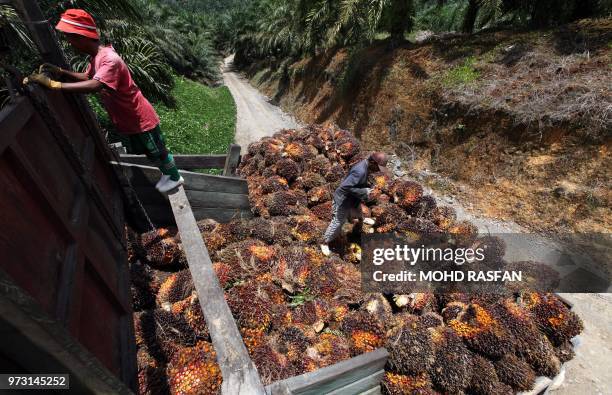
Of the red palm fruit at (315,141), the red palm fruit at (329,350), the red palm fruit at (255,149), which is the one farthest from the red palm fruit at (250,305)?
the red palm fruit at (315,141)

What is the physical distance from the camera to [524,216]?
7102 millimetres

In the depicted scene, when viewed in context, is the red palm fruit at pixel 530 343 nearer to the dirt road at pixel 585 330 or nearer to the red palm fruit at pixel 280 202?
the dirt road at pixel 585 330

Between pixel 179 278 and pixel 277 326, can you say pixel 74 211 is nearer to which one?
pixel 179 278

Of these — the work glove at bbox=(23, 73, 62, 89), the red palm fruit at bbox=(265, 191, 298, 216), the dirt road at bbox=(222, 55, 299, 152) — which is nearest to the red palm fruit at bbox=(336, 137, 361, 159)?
the red palm fruit at bbox=(265, 191, 298, 216)

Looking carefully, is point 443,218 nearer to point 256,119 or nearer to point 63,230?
point 63,230

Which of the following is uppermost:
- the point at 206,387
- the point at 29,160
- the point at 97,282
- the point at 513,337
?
the point at 29,160

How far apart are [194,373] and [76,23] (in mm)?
3104

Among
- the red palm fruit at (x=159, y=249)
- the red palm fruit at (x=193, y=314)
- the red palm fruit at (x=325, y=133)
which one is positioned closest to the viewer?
the red palm fruit at (x=193, y=314)

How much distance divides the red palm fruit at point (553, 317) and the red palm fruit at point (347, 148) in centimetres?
421

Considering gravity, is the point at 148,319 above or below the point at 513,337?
above

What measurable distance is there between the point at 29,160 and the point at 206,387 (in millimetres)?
2068

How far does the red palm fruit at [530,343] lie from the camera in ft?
9.21

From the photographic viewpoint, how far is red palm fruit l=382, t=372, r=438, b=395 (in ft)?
8.37

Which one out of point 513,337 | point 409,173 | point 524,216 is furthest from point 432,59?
point 513,337
